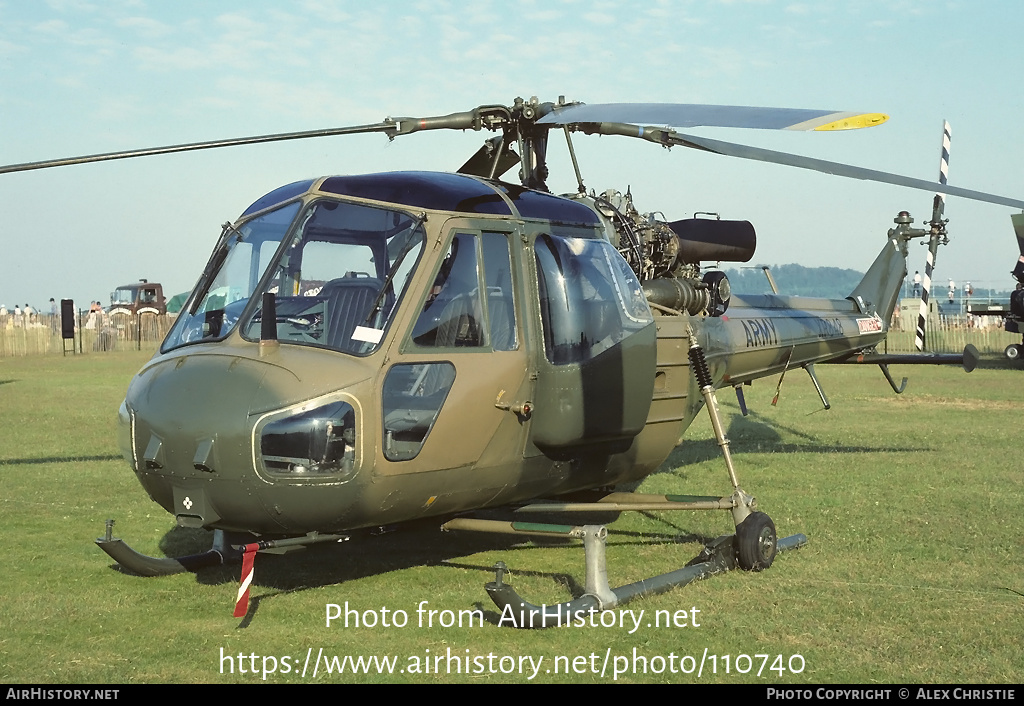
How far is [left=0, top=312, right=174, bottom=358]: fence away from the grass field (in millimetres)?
34383

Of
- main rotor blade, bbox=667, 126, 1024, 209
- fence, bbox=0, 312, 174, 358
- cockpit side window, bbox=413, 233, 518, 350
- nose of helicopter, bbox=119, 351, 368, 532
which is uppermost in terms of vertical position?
main rotor blade, bbox=667, 126, 1024, 209

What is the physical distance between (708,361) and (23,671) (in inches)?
247

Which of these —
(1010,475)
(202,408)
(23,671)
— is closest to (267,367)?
(202,408)

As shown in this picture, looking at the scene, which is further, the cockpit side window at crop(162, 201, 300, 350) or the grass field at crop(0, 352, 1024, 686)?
the cockpit side window at crop(162, 201, 300, 350)

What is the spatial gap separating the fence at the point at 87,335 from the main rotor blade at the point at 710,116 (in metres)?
39.4

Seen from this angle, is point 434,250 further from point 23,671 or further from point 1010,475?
point 1010,475

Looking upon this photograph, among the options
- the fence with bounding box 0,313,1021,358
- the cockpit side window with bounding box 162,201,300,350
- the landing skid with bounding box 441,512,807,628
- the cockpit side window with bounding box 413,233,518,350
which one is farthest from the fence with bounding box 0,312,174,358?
the landing skid with bounding box 441,512,807,628

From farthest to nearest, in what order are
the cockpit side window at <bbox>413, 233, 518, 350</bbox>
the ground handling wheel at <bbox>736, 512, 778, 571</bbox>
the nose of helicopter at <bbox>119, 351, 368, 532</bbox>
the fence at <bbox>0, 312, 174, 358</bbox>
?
the fence at <bbox>0, 312, 174, 358</bbox> → the ground handling wheel at <bbox>736, 512, 778, 571</bbox> → the cockpit side window at <bbox>413, 233, 518, 350</bbox> → the nose of helicopter at <bbox>119, 351, 368, 532</bbox>

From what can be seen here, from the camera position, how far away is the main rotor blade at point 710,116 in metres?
5.91

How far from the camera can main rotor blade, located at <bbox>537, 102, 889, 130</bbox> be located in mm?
5910

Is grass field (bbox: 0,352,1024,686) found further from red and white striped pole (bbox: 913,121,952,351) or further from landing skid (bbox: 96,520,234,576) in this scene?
red and white striped pole (bbox: 913,121,952,351)

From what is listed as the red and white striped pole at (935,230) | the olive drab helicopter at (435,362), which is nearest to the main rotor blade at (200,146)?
the olive drab helicopter at (435,362)

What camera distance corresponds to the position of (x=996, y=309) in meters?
30.3

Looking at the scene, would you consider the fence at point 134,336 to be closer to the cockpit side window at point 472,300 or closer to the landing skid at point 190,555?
the cockpit side window at point 472,300
